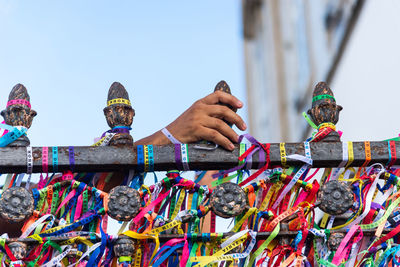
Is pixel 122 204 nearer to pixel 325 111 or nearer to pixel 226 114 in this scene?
pixel 226 114

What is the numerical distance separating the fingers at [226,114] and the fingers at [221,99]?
0.01m

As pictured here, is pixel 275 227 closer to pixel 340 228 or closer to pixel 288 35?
pixel 340 228

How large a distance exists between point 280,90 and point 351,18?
325cm

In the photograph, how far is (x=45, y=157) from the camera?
1.68 meters

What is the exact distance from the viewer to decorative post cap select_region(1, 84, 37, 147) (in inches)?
69.0

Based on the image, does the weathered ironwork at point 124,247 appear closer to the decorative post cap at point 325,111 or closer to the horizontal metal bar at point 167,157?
the horizontal metal bar at point 167,157

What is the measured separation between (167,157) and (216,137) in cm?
12

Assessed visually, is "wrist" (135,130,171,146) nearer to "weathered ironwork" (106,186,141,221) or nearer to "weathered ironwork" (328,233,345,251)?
"weathered ironwork" (106,186,141,221)

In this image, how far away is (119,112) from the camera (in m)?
1.78

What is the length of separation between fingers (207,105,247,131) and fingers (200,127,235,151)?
0.05 meters

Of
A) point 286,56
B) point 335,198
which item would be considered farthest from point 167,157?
point 286,56

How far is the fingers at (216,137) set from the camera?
1.72m

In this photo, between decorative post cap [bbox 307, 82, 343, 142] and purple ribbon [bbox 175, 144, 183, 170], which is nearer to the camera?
purple ribbon [bbox 175, 144, 183, 170]

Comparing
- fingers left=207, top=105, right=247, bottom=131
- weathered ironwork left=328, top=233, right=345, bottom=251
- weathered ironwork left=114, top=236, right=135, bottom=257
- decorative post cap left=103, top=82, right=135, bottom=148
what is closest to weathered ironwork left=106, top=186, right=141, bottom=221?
weathered ironwork left=114, top=236, right=135, bottom=257
